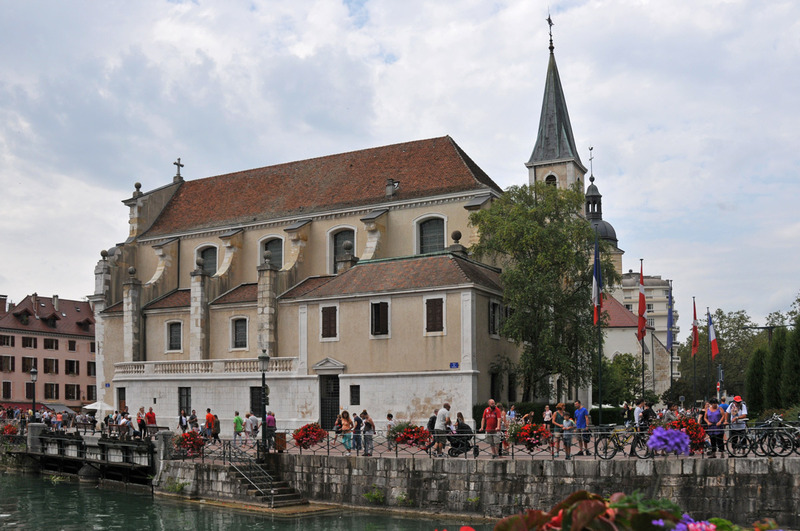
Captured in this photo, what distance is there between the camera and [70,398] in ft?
246

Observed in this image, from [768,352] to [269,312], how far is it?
76.6ft

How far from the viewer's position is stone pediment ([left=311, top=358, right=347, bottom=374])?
37.3 meters

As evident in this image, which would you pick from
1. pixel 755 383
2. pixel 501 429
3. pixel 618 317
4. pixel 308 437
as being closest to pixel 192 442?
pixel 308 437

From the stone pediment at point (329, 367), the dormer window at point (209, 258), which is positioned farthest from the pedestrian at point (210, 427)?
the dormer window at point (209, 258)

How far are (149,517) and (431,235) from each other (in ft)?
76.4

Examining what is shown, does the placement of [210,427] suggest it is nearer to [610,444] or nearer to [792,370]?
[610,444]

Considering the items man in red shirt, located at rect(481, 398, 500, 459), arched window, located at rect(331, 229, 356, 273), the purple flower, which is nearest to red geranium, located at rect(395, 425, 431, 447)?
man in red shirt, located at rect(481, 398, 500, 459)

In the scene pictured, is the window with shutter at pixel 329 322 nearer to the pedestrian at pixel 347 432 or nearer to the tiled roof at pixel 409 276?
the tiled roof at pixel 409 276

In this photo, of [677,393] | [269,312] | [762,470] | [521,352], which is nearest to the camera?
[762,470]

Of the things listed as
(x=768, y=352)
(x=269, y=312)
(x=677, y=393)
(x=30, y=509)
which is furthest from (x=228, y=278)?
(x=677, y=393)

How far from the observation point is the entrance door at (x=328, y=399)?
3772 cm

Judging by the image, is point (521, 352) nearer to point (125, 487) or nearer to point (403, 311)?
point (403, 311)

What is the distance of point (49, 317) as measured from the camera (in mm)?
75688

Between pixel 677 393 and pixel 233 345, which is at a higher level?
pixel 233 345
